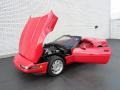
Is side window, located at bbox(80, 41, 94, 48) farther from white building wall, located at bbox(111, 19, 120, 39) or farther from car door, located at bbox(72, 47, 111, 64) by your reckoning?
white building wall, located at bbox(111, 19, 120, 39)

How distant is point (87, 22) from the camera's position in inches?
326

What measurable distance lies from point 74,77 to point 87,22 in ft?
17.6

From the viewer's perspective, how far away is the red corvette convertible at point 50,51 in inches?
125

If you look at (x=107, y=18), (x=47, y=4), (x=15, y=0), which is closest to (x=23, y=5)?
(x=15, y=0)

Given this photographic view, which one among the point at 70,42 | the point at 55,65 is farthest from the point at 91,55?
the point at 55,65

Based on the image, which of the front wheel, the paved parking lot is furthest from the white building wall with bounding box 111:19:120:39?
the front wheel

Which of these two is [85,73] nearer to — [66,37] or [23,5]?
[66,37]

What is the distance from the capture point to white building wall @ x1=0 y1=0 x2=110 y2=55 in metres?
5.54

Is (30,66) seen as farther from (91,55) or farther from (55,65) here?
(91,55)

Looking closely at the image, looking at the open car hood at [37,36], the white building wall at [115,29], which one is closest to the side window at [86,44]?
the open car hood at [37,36]

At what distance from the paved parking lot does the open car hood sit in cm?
52

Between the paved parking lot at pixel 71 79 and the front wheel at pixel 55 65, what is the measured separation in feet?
0.40

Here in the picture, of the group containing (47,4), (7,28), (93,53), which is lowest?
(93,53)

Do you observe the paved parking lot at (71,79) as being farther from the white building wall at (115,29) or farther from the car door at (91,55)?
the white building wall at (115,29)
